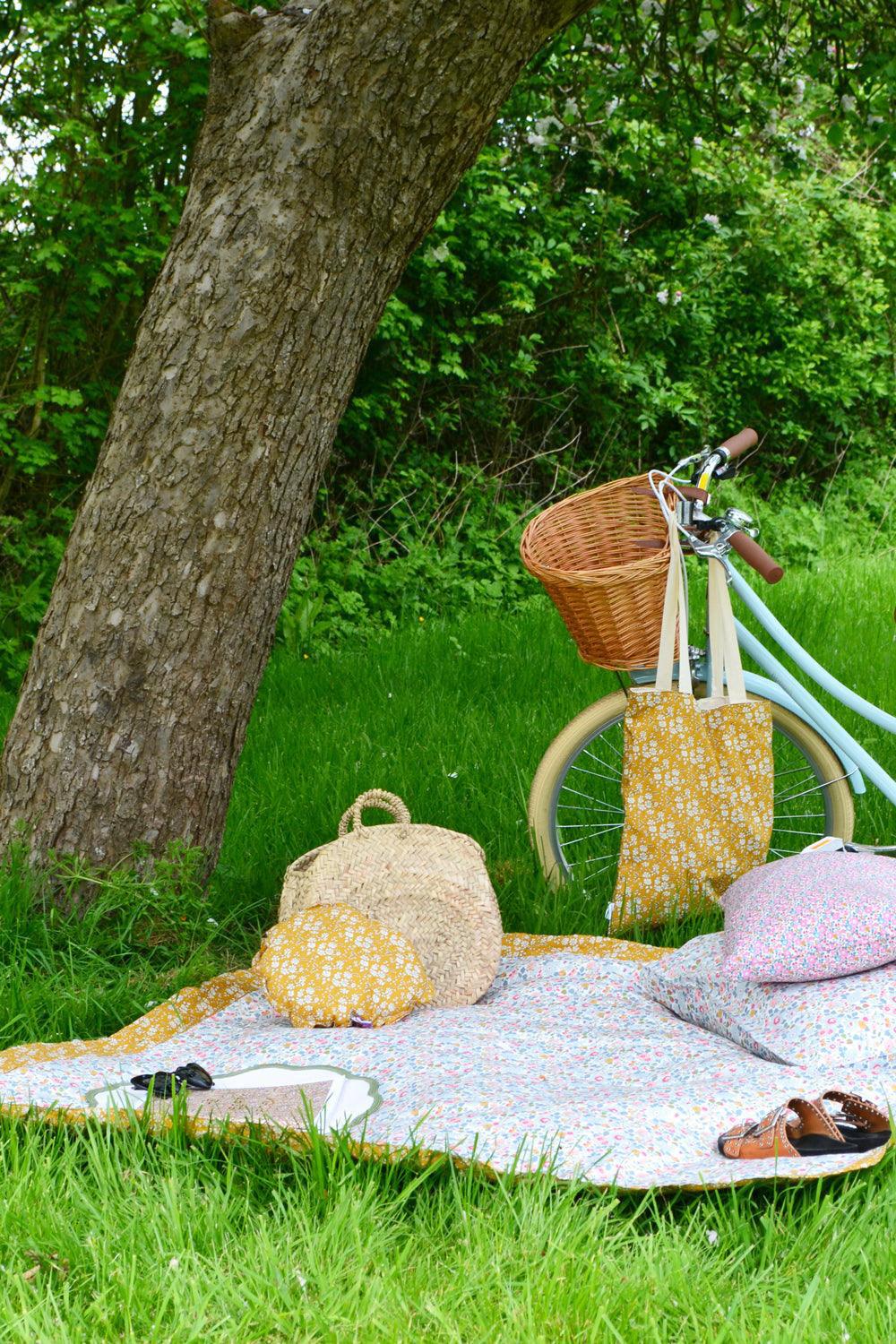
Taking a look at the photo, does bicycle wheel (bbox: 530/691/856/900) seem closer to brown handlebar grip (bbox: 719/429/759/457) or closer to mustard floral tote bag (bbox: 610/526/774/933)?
mustard floral tote bag (bbox: 610/526/774/933)

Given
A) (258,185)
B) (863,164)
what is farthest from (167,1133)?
(863,164)

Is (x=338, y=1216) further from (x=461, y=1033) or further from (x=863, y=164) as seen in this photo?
(x=863, y=164)

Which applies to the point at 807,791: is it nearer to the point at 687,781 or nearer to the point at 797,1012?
the point at 687,781

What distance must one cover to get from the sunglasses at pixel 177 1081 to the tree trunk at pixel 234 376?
0.88 m

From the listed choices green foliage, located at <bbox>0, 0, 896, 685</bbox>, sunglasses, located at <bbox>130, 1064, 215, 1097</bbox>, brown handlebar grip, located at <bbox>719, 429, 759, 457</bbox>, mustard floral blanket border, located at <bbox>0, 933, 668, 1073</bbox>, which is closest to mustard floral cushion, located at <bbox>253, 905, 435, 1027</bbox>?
mustard floral blanket border, located at <bbox>0, 933, 668, 1073</bbox>

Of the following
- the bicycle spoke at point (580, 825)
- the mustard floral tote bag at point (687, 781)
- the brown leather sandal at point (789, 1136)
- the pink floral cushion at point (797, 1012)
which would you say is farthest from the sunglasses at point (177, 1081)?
the bicycle spoke at point (580, 825)

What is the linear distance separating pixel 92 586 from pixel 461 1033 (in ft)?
4.47

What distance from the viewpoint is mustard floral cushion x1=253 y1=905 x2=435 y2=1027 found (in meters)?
2.54

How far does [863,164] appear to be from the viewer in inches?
393

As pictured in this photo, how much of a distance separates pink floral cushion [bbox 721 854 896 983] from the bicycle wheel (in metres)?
0.75

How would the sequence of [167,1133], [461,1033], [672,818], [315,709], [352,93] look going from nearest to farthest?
1. [167,1133]
2. [461,1033]
3. [352,93]
4. [672,818]
5. [315,709]

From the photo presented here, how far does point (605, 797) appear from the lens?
373cm

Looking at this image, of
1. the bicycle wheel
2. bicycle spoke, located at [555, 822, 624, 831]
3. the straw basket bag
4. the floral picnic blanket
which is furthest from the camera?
bicycle spoke, located at [555, 822, 624, 831]

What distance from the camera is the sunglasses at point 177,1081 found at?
2152mm
